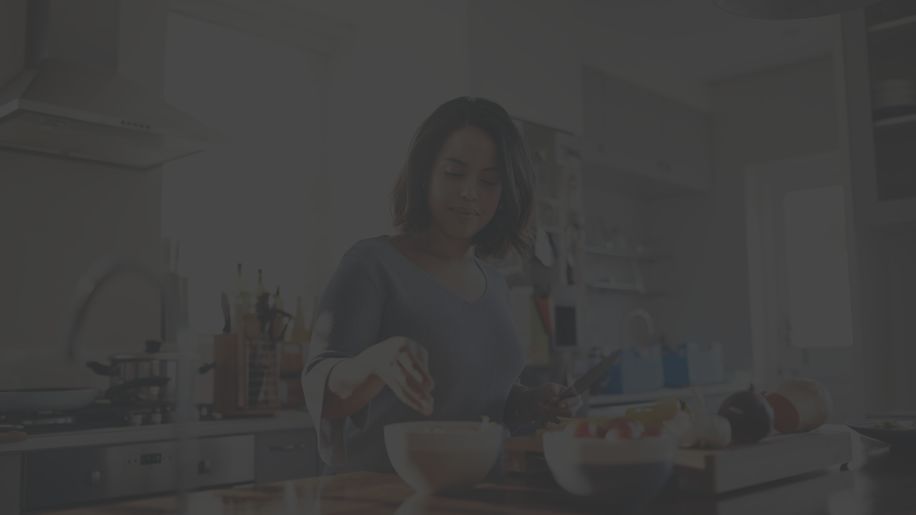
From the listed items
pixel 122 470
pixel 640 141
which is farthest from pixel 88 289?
pixel 640 141

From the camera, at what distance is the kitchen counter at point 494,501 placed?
1.10m

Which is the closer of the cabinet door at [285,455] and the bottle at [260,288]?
the cabinet door at [285,455]

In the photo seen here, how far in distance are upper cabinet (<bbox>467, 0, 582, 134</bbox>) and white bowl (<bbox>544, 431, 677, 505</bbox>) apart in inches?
105

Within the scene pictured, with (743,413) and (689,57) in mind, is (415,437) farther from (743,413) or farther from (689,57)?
(689,57)

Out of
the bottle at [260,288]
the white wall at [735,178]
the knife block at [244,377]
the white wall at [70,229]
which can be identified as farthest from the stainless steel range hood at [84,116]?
the white wall at [735,178]

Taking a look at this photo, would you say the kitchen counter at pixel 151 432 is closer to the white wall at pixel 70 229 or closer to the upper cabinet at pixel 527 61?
the white wall at pixel 70 229

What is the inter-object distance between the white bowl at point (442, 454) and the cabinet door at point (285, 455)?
1700 mm

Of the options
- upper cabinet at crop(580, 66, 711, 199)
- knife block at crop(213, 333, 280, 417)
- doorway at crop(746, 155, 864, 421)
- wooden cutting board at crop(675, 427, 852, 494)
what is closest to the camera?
wooden cutting board at crop(675, 427, 852, 494)

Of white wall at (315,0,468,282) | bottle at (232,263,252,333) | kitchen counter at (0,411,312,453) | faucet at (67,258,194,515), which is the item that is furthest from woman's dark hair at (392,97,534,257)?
white wall at (315,0,468,282)

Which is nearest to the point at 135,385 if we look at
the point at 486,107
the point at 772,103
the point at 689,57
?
the point at 486,107

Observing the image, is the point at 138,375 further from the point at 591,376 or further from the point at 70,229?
the point at 591,376

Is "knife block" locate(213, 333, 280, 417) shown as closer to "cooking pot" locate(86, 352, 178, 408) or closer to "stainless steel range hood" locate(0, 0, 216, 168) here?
"cooking pot" locate(86, 352, 178, 408)

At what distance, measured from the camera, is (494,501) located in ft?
3.77

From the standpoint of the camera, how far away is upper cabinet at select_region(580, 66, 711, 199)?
4.56 metres
